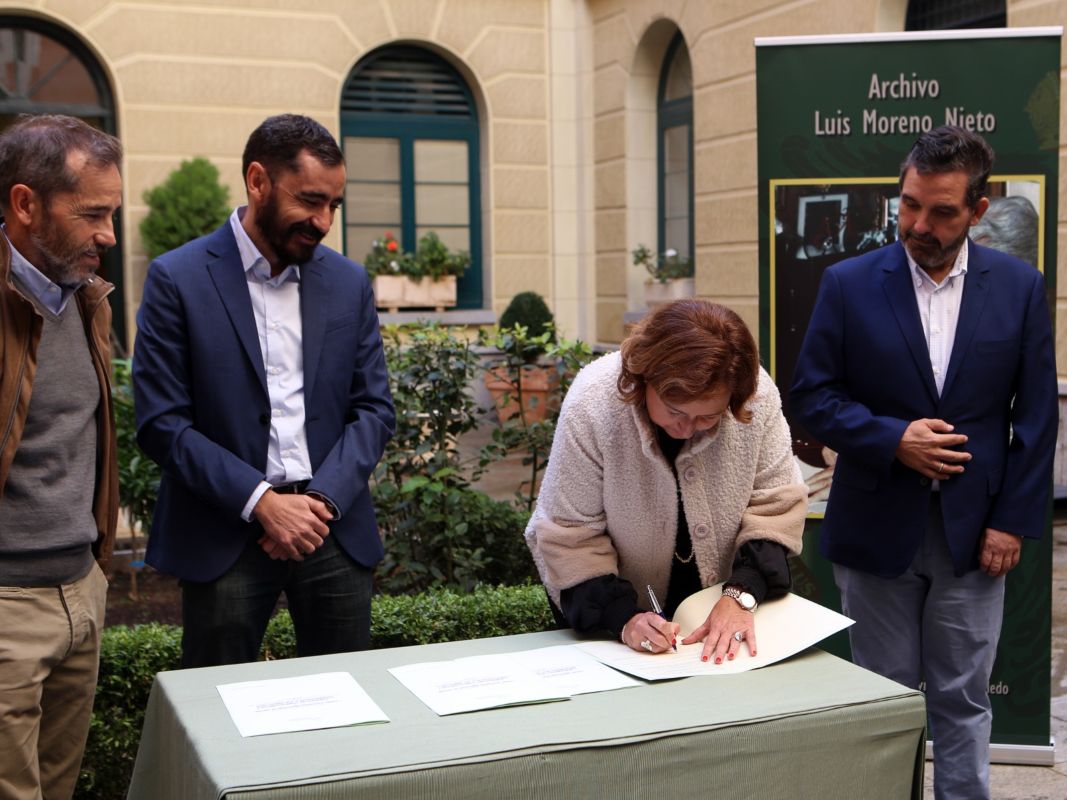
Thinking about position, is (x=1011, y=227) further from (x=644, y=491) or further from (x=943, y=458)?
(x=644, y=491)

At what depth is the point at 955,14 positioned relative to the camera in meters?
9.42

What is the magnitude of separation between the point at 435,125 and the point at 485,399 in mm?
3445

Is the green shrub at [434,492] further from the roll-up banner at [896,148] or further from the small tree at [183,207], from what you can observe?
the small tree at [183,207]

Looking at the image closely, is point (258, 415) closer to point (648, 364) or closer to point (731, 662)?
point (648, 364)

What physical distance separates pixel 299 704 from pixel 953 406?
192cm

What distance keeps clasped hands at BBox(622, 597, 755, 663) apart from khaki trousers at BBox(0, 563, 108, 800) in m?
1.17

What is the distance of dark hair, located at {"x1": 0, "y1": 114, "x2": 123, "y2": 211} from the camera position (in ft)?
8.32

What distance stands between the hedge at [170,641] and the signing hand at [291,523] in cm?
115

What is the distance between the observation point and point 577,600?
2.69 m

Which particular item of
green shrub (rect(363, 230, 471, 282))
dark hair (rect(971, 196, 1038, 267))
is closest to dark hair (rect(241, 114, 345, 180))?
dark hair (rect(971, 196, 1038, 267))

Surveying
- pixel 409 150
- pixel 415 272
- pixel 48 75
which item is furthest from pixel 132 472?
pixel 409 150

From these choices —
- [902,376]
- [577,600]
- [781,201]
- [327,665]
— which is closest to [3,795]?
[327,665]

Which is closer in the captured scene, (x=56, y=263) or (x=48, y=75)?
(x=56, y=263)

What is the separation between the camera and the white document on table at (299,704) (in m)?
2.16
